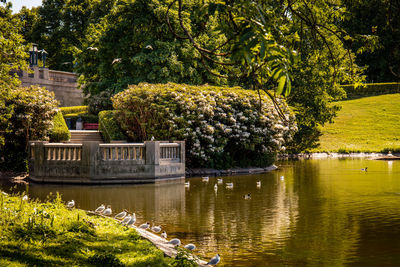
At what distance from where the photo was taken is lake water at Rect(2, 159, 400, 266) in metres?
9.59

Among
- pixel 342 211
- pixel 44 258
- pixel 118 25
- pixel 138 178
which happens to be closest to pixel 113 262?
pixel 44 258

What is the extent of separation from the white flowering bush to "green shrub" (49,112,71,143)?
10.7 feet

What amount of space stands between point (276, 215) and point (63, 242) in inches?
301

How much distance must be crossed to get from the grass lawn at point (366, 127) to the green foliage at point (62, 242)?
37.6m

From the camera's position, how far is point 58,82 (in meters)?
53.2

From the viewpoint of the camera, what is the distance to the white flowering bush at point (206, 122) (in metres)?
26.2

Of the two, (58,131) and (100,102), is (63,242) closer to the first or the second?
(58,131)

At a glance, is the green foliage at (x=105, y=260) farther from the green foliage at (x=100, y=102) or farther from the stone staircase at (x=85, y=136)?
the green foliage at (x=100, y=102)

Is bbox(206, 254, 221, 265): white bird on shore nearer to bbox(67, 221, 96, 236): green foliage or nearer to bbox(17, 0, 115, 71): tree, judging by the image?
bbox(67, 221, 96, 236): green foliage

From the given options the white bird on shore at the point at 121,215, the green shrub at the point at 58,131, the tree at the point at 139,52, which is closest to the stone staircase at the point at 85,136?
the green shrub at the point at 58,131

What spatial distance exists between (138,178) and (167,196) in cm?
454

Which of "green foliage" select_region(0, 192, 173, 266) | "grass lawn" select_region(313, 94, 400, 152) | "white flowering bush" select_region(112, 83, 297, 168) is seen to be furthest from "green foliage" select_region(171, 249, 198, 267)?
"grass lawn" select_region(313, 94, 400, 152)

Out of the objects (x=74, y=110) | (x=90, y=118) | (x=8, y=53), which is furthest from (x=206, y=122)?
(x=74, y=110)

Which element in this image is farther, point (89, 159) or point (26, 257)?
point (89, 159)
